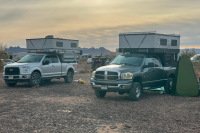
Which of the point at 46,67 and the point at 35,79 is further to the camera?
the point at 46,67

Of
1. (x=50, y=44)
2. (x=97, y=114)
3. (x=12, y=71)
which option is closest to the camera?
(x=97, y=114)

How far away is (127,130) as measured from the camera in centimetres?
991

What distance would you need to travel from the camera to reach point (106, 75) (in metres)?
16.3

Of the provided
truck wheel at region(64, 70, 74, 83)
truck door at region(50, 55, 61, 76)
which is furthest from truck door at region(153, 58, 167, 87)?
truck wheel at region(64, 70, 74, 83)

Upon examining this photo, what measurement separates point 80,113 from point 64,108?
1184 millimetres

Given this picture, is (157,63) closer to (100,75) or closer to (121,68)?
(121,68)

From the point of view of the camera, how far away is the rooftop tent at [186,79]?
18.0 m

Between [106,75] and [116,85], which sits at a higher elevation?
[106,75]

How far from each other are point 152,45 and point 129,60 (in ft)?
6.11

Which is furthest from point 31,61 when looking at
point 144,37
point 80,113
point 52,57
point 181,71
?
point 80,113

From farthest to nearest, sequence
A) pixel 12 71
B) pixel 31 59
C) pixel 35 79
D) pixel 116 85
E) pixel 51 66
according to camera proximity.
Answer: pixel 51 66 < pixel 31 59 < pixel 35 79 < pixel 12 71 < pixel 116 85

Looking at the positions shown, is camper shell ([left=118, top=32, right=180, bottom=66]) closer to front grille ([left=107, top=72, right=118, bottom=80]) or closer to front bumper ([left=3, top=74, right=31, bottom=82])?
front grille ([left=107, top=72, right=118, bottom=80])

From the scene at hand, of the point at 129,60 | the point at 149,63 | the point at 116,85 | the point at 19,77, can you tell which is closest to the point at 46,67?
the point at 19,77

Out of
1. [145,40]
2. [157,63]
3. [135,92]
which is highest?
[145,40]
